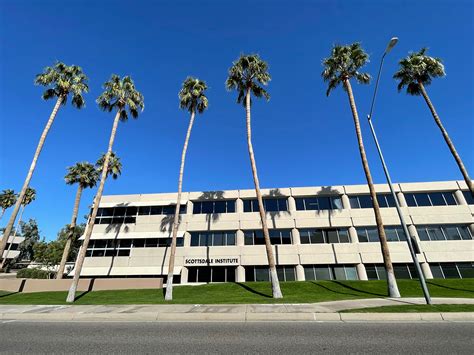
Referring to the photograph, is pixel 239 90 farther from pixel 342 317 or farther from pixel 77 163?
pixel 77 163

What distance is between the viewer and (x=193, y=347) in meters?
5.91

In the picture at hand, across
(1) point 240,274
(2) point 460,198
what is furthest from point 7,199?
(2) point 460,198

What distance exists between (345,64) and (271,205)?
52.5 ft

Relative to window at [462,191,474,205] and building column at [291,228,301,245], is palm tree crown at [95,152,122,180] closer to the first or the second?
building column at [291,228,301,245]

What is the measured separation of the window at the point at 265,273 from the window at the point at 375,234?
323 inches

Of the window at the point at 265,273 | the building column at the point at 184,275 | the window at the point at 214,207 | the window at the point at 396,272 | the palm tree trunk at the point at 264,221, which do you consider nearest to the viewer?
the palm tree trunk at the point at 264,221

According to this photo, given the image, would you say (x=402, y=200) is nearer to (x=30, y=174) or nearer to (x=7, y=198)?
(x=30, y=174)

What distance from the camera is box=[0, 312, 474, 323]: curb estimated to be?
859 cm

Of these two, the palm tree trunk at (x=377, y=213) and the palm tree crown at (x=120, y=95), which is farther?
the palm tree crown at (x=120, y=95)

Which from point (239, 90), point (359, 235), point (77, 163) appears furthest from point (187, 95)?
point (359, 235)

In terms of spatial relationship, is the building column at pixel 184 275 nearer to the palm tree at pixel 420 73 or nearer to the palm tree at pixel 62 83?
the palm tree at pixel 62 83

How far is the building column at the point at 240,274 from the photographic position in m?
25.3

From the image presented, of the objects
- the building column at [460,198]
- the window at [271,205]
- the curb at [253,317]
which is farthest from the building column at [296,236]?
the building column at [460,198]

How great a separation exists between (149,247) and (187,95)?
56.2ft
